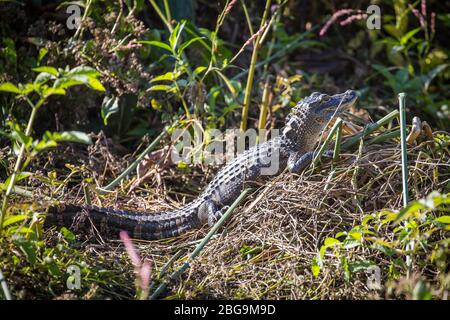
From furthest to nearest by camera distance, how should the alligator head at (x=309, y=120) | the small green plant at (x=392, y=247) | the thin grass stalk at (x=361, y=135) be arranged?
the alligator head at (x=309, y=120), the thin grass stalk at (x=361, y=135), the small green plant at (x=392, y=247)

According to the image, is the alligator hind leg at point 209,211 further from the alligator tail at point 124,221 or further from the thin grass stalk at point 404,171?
the thin grass stalk at point 404,171

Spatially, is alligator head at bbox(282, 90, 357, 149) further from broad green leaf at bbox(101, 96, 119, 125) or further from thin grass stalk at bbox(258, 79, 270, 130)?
broad green leaf at bbox(101, 96, 119, 125)

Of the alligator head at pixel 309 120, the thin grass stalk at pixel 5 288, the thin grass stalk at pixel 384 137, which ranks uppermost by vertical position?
the alligator head at pixel 309 120

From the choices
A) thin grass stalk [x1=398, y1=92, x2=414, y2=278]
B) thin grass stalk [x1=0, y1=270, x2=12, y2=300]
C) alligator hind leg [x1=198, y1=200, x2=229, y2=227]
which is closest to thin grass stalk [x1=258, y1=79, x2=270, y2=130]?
alligator hind leg [x1=198, y1=200, x2=229, y2=227]

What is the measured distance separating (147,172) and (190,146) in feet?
1.22

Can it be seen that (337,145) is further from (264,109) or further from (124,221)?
(124,221)

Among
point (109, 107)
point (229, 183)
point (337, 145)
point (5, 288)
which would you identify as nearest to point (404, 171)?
point (337, 145)

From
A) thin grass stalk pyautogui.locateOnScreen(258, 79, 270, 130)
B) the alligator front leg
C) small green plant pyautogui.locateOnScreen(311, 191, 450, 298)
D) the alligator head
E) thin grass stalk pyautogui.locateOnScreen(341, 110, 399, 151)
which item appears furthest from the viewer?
thin grass stalk pyautogui.locateOnScreen(258, 79, 270, 130)

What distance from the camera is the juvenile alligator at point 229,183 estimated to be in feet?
13.5

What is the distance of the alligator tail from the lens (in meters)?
3.98

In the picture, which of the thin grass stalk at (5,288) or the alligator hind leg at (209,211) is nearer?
the thin grass stalk at (5,288)

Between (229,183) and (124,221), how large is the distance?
2.46ft

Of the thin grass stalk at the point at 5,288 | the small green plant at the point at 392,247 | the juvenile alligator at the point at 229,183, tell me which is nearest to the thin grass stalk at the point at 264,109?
the juvenile alligator at the point at 229,183
